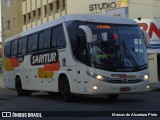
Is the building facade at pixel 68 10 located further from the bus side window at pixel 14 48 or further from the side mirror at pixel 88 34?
the side mirror at pixel 88 34

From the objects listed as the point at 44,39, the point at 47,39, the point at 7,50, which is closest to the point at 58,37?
the point at 47,39

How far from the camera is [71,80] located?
17.9 m

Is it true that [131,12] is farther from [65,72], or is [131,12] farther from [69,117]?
[69,117]

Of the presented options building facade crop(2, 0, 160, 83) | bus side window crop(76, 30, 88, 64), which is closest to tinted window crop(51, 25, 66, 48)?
bus side window crop(76, 30, 88, 64)

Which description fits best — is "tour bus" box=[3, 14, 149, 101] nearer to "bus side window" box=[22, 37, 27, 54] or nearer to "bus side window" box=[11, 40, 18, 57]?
"bus side window" box=[22, 37, 27, 54]

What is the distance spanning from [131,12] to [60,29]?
24.9 m

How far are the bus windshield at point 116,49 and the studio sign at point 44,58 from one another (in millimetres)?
2588

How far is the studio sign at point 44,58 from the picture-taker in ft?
63.2

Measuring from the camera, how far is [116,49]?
672 inches

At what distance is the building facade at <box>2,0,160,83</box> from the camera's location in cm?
4241

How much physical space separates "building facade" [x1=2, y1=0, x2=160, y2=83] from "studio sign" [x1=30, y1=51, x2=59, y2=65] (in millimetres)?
14462

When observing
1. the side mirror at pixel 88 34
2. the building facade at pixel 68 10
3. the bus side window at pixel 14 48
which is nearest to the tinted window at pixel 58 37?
the side mirror at pixel 88 34

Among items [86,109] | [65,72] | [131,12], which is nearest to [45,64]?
[65,72]

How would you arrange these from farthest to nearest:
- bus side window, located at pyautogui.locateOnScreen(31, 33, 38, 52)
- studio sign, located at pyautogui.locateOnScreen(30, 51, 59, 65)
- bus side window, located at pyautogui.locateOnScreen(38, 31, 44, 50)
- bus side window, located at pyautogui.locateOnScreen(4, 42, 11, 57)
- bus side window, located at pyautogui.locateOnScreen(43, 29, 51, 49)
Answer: bus side window, located at pyautogui.locateOnScreen(4, 42, 11, 57), bus side window, located at pyautogui.locateOnScreen(31, 33, 38, 52), bus side window, located at pyautogui.locateOnScreen(38, 31, 44, 50), bus side window, located at pyautogui.locateOnScreen(43, 29, 51, 49), studio sign, located at pyautogui.locateOnScreen(30, 51, 59, 65)
